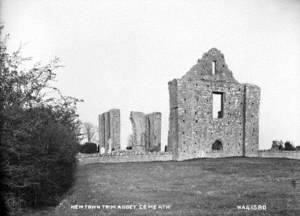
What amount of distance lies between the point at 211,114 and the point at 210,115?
0.11 meters

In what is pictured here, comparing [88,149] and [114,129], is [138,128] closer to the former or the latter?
[114,129]

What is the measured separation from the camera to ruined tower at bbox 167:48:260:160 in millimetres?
22531

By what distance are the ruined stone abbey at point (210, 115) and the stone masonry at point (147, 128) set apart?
4296mm

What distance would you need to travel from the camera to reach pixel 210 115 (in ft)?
76.7

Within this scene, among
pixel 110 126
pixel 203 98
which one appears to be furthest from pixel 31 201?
pixel 110 126

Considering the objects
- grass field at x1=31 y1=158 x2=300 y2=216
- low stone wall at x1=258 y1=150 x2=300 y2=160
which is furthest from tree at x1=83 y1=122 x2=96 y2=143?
grass field at x1=31 y1=158 x2=300 y2=216

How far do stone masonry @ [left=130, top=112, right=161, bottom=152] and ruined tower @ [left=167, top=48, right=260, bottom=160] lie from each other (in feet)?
16.6

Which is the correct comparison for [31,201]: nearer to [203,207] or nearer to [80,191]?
[80,191]

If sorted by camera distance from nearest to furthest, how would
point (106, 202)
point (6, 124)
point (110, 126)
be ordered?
point (6, 124) < point (106, 202) < point (110, 126)

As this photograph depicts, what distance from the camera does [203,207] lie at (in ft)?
24.6

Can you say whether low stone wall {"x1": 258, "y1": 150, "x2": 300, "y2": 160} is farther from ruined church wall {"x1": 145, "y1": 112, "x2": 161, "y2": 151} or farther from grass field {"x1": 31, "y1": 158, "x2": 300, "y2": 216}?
grass field {"x1": 31, "y1": 158, "x2": 300, "y2": 216}

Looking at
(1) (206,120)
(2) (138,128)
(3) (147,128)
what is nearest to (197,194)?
(1) (206,120)

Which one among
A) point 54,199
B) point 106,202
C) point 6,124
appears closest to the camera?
point 6,124

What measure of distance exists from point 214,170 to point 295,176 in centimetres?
385
